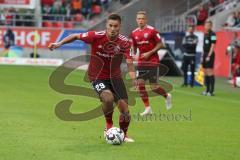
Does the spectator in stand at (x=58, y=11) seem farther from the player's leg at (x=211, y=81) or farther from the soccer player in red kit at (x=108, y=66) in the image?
the soccer player in red kit at (x=108, y=66)

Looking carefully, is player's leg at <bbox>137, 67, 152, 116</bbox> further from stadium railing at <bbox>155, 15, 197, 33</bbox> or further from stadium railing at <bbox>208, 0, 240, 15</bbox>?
stadium railing at <bbox>208, 0, 240, 15</bbox>

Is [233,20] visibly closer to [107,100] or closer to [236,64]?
[236,64]

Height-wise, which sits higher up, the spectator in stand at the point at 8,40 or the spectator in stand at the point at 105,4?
the spectator in stand at the point at 105,4

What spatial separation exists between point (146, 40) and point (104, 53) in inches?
185

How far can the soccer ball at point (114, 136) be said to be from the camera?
396 inches

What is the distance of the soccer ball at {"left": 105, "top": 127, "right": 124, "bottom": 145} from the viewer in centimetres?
1005

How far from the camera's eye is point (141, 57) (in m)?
14.9

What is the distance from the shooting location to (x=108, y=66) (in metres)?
10.5

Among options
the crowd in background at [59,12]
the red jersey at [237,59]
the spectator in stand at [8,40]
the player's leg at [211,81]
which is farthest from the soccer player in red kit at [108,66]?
the crowd in background at [59,12]

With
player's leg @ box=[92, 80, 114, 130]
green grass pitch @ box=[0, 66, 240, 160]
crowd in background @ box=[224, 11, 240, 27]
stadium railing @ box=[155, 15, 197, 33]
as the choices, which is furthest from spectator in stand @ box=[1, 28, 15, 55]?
player's leg @ box=[92, 80, 114, 130]

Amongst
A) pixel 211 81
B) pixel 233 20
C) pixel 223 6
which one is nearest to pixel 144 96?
pixel 211 81

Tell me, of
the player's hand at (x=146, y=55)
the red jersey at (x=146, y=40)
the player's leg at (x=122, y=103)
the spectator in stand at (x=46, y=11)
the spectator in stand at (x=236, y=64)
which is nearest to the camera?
the player's leg at (x=122, y=103)

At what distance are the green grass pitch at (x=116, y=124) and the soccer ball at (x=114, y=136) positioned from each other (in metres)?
0.09

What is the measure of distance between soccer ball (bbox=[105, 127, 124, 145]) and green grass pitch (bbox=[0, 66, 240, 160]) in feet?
0.30
